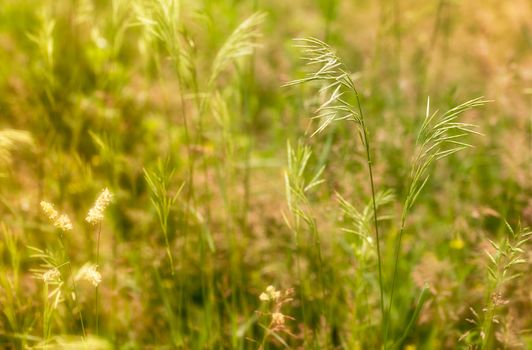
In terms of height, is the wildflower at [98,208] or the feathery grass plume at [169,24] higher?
the feathery grass plume at [169,24]

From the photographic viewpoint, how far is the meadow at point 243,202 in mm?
1501

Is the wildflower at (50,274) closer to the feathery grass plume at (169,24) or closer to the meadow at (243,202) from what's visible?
the meadow at (243,202)

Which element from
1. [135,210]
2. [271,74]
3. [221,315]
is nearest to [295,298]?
[221,315]

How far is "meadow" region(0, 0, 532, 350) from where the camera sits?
150cm

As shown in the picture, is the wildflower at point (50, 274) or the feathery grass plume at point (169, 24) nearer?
the wildflower at point (50, 274)

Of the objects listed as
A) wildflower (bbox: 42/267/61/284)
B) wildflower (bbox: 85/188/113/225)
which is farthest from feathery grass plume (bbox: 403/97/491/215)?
wildflower (bbox: 42/267/61/284)

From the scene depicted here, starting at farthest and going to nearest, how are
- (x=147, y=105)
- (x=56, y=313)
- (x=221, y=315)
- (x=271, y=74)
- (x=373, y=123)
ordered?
1. (x=271, y=74)
2. (x=147, y=105)
3. (x=373, y=123)
4. (x=221, y=315)
5. (x=56, y=313)

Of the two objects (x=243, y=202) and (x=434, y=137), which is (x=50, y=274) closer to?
Answer: (x=434, y=137)

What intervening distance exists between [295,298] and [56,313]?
2.41ft

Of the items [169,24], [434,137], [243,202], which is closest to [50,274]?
[169,24]

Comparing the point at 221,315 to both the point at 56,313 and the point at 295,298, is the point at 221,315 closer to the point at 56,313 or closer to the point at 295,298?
the point at 295,298

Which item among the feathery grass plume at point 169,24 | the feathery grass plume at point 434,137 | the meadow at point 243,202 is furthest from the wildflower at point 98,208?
the feathery grass plume at point 434,137

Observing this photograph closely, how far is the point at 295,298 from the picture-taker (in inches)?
78.4

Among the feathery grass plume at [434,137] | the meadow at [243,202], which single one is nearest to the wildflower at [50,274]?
the meadow at [243,202]
